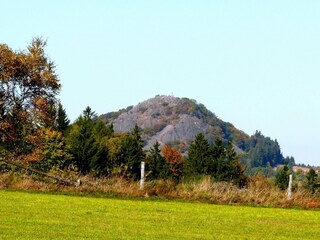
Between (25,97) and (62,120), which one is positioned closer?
(25,97)

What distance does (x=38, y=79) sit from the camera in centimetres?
5169

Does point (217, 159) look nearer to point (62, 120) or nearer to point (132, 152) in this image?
point (132, 152)

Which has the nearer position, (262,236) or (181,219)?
(262,236)

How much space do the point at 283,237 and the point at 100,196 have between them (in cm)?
937

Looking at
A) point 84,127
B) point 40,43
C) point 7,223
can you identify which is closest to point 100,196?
point 7,223

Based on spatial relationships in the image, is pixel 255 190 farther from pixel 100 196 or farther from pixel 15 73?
pixel 15 73

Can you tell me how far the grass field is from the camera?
10.7 meters

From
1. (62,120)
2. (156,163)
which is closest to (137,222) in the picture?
(62,120)

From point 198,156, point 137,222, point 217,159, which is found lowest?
point 137,222

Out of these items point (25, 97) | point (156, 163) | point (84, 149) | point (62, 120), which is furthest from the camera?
point (156, 163)

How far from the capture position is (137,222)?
42.2ft

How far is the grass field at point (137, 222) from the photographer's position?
10.7 meters

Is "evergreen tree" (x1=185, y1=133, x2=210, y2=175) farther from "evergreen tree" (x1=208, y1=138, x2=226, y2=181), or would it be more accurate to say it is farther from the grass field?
the grass field

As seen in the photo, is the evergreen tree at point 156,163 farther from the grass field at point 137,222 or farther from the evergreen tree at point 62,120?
the grass field at point 137,222
